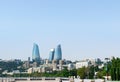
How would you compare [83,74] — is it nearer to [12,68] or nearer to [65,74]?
[65,74]

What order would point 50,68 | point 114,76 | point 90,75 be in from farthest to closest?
point 50,68 < point 90,75 < point 114,76

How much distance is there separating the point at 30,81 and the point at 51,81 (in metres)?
3.56

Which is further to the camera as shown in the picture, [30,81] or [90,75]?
[90,75]

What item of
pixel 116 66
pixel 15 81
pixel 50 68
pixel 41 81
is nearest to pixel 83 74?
pixel 41 81

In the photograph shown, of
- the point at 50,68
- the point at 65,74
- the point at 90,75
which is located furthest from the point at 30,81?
the point at 50,68

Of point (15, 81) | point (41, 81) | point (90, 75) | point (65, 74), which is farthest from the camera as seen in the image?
point (65, 74)

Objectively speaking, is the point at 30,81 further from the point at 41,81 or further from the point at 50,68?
the point at 50,68

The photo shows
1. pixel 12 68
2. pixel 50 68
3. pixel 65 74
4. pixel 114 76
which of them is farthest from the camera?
pixel 12 68

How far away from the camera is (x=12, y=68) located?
18438cm

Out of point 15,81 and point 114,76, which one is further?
point 15,81

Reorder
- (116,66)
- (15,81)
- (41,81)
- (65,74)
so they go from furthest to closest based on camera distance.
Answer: (65,74) < (41,81) < (15,81) < (116,66)

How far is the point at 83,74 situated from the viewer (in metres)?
82.4

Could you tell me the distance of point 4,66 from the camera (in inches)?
7323

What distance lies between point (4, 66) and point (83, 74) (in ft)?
351
